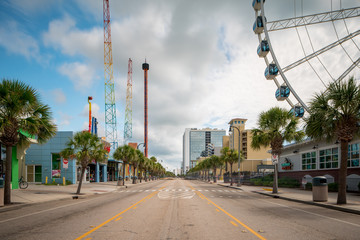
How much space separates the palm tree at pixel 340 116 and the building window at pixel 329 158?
53.2 ft

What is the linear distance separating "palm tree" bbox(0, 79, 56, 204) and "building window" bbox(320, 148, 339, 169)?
28.6 metres

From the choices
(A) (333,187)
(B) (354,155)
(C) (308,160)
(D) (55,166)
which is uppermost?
(B) (354,155)

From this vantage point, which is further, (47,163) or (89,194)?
(47,163)

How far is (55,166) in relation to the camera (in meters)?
42.8

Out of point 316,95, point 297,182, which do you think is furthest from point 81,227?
point 297,182

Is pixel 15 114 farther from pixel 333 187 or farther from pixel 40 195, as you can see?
pixel 333 187

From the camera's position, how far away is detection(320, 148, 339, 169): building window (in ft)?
106

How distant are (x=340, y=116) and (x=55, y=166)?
124ft

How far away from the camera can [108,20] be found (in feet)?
318

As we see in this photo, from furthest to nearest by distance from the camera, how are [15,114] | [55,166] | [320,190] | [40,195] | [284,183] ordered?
[55,166] → [284,183] → [40,195] → [320,190] → [15,114]

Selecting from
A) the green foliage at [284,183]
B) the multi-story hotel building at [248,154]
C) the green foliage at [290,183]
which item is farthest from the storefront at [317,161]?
the multi-story hotel building at [248,154]

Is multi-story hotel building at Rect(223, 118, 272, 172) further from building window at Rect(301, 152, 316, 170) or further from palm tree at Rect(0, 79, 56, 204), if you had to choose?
palm tree at Rect(0, 79, 56, 204)

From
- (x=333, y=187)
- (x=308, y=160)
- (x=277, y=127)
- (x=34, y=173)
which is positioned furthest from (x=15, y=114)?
(x=308, y=160)

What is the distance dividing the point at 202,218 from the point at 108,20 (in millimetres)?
95417
